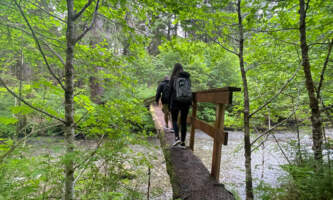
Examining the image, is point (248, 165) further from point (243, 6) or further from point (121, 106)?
point (243, 6)

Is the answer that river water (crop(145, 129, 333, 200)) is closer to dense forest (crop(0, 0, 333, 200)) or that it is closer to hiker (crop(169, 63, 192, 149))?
hiker (crop(169, 63, 192, 149))

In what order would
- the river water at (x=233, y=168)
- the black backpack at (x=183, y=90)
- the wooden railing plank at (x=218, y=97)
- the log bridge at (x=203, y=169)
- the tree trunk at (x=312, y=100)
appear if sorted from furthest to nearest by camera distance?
the river water at (x=233, y=168) < the black backpack at (x=183, y=90) < the wooden railing plank at (x=218, y=97) < the log bridge at (x=203, y=169) < the tree trunk at (x=312, y=100)

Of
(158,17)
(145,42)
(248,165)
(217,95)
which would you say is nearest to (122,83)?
(145,42)

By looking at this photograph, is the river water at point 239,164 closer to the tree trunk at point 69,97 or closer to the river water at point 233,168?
the river water at point 233,168

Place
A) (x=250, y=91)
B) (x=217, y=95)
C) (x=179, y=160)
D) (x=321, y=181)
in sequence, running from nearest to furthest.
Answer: (x=321, y=181), (x=217, y=95), (x=179, y=160), (x=250, y=91)

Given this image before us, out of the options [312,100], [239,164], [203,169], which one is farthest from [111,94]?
[239,164]

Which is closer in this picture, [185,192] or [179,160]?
[185,192]

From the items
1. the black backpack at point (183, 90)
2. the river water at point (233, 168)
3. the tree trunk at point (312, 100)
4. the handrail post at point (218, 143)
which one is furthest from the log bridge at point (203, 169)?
the tree trunk at point (312, 100)

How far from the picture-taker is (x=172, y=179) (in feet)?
7.57

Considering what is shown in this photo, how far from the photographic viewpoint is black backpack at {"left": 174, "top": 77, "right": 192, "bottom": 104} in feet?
10.3

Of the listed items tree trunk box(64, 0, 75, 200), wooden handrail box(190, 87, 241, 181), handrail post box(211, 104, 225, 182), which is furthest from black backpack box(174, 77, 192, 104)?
tree trunk box(64, 0, 75, 200)

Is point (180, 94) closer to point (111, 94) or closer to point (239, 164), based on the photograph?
point (111, 94)

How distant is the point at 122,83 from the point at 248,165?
1.84 meters

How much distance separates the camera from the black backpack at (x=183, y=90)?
3129 millimetres
